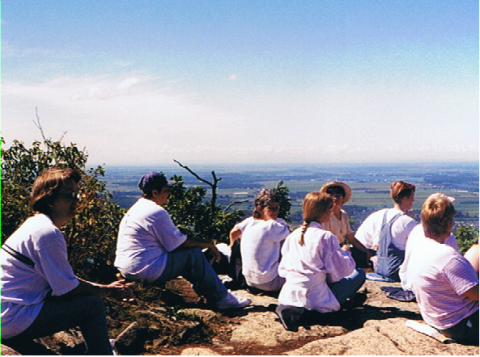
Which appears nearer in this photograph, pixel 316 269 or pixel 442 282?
pixel 442 282

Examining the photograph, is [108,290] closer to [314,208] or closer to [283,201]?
[314,208]

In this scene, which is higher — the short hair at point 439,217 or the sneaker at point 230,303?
the short hair at point 439,217

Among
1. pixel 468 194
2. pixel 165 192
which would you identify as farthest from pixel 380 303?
pixel 468 194

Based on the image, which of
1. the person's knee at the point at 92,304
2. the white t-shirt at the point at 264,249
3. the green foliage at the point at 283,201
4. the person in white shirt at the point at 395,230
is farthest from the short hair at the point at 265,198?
the green foliage at the point at 283,201

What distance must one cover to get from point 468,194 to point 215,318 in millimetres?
37091

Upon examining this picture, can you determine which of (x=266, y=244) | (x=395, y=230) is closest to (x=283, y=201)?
(x=395, y=230)

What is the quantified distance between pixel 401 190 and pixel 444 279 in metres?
2.62

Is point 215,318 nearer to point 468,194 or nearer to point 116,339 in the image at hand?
point 116,339

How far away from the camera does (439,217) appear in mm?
3939

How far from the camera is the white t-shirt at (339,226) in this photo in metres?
6.59

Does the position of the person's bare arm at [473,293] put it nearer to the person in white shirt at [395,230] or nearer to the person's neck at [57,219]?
the person in white shirt at [395,230]

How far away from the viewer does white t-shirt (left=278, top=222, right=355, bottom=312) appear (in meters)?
4.67

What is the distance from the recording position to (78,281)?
3.18 metres

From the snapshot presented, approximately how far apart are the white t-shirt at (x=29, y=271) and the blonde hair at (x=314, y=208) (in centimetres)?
245
